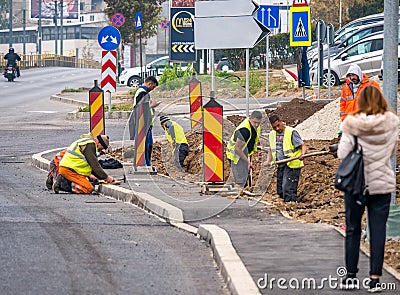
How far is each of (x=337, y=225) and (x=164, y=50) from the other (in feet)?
272

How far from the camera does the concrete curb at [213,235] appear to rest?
25.2ft

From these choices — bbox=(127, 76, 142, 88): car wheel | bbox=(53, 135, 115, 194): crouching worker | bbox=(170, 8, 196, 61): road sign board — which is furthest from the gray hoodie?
bbox=(127, 76, 142, 88): car wheel

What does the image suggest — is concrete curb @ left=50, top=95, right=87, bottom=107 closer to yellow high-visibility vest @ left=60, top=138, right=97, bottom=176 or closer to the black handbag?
yellow high-visibility vest @ left=60, top=138, right=97, bottom=176

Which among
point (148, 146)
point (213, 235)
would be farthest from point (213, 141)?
point (148, 146)

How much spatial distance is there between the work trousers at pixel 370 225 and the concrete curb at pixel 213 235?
31.7 inches

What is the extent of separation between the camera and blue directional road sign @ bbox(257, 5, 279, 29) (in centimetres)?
2536

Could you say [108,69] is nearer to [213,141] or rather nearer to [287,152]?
[287,152]

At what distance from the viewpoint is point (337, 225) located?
10938 mm

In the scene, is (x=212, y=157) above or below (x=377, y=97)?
below

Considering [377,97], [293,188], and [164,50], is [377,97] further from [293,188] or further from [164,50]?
[164,50]

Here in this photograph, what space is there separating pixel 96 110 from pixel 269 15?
7241 millimetres

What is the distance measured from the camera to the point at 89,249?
31.9ft

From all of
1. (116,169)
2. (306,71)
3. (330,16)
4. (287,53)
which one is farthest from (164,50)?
(116,169)

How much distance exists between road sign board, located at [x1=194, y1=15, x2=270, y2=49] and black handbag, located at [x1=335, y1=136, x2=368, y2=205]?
6.47 meters
